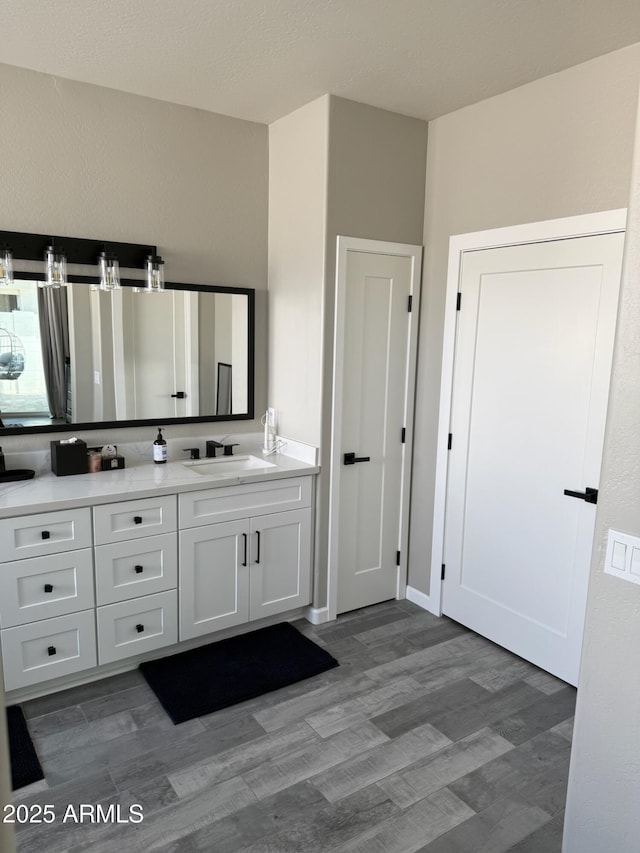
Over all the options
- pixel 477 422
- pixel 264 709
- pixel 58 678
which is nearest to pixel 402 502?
pixel 477 422

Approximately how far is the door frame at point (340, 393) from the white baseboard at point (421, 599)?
46 mm

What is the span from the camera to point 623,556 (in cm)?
149

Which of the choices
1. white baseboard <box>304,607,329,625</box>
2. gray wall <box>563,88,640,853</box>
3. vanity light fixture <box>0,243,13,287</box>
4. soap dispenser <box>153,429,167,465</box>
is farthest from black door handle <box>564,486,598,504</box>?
vanity light fixture <box>0,243,13,287</box>

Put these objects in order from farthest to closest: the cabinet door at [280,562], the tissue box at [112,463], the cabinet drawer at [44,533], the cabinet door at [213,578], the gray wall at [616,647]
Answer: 1. the cabinet door at [280,562]
2. the tissue box at [112,463]
3. the cabinet door at [213,578]
4. the cabinet drawer at [44,533]
5. the gray wall at [616,647]

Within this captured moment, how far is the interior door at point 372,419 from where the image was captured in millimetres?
3369

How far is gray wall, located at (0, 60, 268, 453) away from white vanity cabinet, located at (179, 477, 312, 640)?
610 mm

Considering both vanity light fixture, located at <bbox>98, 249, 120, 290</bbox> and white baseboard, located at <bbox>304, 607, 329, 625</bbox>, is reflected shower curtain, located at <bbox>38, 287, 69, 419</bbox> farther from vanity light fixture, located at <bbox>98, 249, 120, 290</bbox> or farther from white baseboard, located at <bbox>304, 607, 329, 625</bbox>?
white baseboard, located at <bbox>304, 607, 329, 625</bbox>

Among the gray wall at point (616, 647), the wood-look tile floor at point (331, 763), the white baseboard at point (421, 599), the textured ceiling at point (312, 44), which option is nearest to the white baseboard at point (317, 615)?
the wood-look tile floor at point (331, 763)

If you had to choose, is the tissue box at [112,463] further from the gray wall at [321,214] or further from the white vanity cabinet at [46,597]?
the gray wall at [321,214]

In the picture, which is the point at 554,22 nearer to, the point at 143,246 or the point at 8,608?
the point at 143,246

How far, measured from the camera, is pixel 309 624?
3.47 metres

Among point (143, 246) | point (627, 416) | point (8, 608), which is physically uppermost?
point (143, 246)

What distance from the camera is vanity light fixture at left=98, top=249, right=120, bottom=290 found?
304cm

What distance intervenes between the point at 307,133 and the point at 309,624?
2.69 meters
